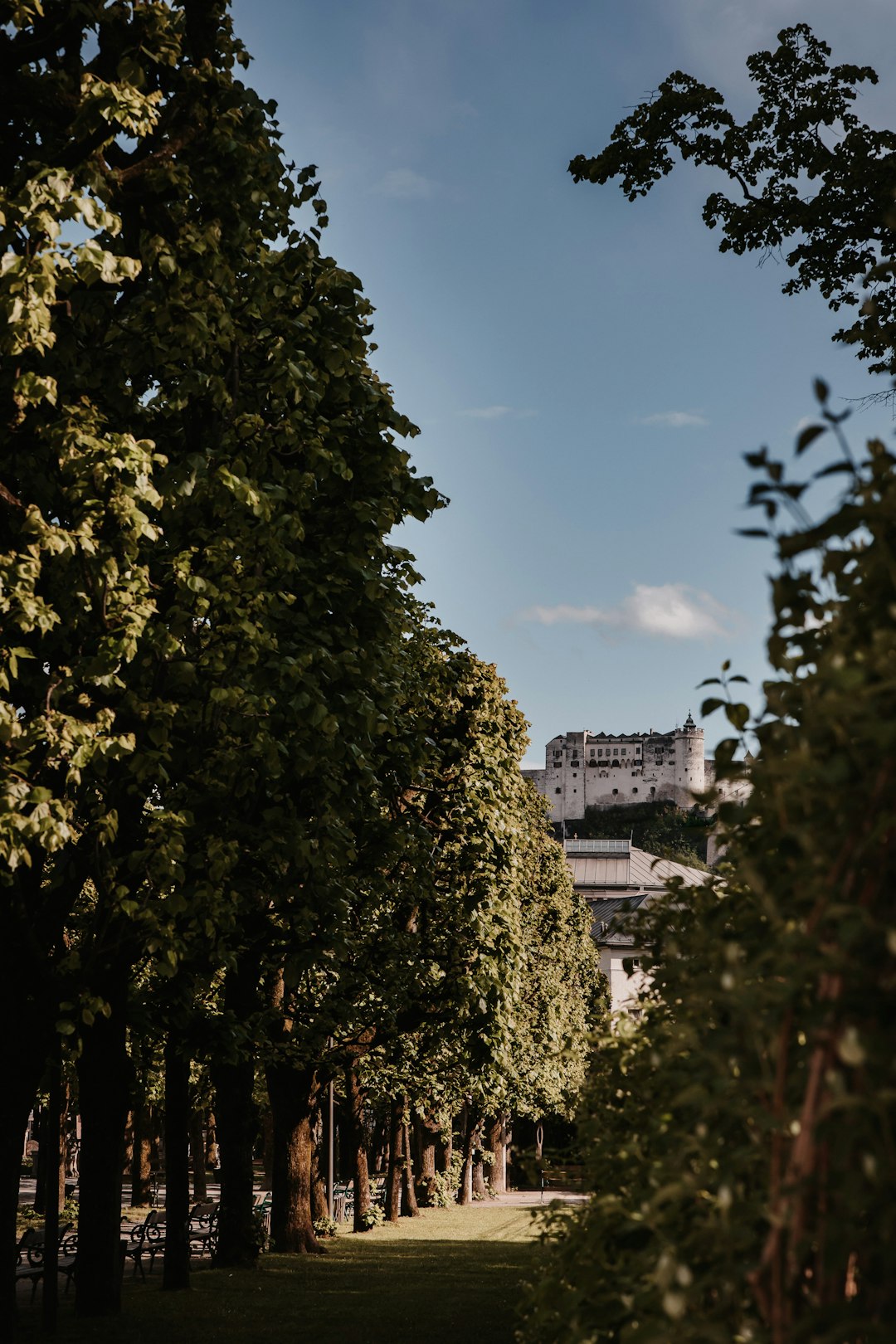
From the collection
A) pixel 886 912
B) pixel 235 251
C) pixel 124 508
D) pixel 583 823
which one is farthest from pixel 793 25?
pixel 583 823

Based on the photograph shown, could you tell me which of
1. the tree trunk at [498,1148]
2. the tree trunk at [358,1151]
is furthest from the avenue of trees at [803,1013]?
the tree trunk at [498,1148]

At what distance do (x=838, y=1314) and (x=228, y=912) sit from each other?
8.32 meters

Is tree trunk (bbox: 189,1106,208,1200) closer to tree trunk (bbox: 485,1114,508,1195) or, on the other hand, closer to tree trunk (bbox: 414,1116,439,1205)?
tree trunk (bbox: 414,1116,439,1205)

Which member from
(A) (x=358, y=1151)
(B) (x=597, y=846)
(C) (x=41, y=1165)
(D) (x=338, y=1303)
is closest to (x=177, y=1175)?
(D) (x=338, y=1303)

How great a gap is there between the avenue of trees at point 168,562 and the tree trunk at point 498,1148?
117ft

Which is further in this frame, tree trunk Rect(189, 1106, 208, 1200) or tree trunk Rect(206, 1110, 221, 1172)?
tree trunk Rect(206, 1110, 221, 1172)

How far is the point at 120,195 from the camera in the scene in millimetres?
10328

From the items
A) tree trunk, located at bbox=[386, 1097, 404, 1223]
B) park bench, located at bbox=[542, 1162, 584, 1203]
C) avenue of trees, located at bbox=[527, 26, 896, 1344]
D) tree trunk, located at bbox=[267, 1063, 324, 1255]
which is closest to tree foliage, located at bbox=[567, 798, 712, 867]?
tree trunk, located at bbox=[386, 1097, 404, 1223]

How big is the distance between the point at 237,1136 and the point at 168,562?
42.4 feet

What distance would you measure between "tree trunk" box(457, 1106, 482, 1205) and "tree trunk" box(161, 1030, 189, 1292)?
21.9m

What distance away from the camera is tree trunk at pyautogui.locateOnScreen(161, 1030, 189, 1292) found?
19.1 metres

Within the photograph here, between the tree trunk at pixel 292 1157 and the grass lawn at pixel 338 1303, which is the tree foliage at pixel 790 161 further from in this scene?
the tree trunk at pixel 292 1157

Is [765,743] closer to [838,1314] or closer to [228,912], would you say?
[838,1314]

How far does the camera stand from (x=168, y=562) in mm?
9914
